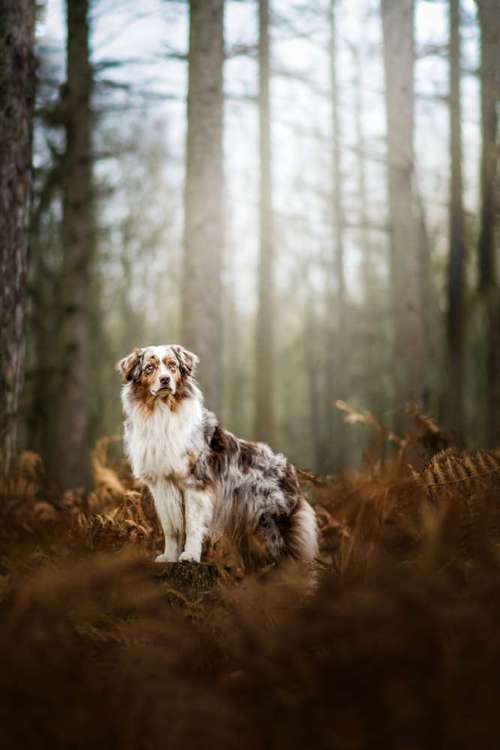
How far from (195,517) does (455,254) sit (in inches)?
198

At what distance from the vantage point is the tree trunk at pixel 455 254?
689cm

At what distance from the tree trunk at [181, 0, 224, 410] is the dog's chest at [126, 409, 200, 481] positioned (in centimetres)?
297

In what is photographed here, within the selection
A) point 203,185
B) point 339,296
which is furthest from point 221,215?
point 339,296

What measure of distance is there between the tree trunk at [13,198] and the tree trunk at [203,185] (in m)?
1.97

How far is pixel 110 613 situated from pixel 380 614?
5.29ft

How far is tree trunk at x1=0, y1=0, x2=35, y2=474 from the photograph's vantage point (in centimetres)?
631

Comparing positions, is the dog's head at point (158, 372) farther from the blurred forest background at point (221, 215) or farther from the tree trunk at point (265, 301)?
the tree trunk at point (265, 301)

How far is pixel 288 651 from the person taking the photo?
2555 millimetres

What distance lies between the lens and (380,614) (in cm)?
253

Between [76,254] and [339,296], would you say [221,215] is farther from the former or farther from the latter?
[339,296]

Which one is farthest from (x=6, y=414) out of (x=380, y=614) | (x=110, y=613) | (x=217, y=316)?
(x=380, y=614)

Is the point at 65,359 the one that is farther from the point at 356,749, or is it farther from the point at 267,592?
the point at 356,749

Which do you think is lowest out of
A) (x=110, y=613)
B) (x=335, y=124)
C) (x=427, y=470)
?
(x=110, y=613)

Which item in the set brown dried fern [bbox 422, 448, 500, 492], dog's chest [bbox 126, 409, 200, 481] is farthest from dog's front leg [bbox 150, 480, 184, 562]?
brown dried fern [bbox 422, 448, 500, 492]
